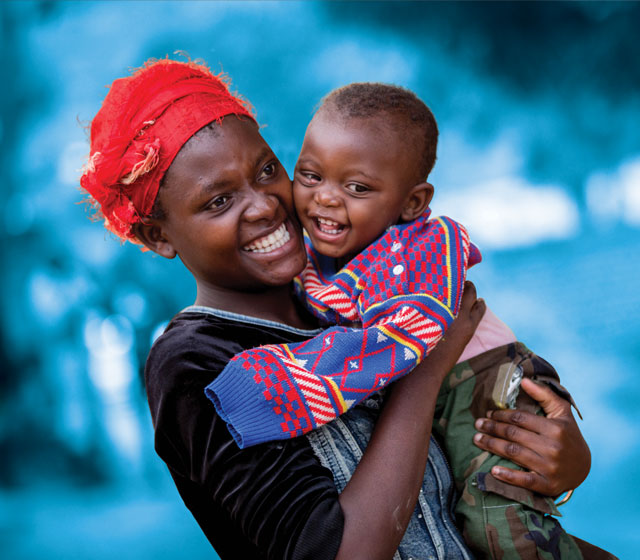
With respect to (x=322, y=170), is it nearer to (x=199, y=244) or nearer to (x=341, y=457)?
(x=199, y=244)

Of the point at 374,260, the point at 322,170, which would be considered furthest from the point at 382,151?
the point at 374,260

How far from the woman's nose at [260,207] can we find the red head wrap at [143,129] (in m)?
0.21

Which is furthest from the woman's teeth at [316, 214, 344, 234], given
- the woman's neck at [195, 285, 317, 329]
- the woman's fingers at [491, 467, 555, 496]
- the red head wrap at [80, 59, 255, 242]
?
the woman's fingers at [491, 467, 555, 496]

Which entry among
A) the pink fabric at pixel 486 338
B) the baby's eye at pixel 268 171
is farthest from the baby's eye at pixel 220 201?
the pink fabric at pixel 486 338

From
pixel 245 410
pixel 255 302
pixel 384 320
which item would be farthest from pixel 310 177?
pixel 245 410

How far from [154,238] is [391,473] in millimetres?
878

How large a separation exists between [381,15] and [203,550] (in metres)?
3.08

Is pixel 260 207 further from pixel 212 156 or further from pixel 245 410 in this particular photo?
pixel 245 410

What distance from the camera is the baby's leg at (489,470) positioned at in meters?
1.59

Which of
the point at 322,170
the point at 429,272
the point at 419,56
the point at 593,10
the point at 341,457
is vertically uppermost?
the point at 593,10

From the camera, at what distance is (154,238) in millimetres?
1820

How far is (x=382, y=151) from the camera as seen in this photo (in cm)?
177

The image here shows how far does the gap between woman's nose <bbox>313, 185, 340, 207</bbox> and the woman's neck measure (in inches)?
10.6

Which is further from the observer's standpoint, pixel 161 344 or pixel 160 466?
pixel 160 466
